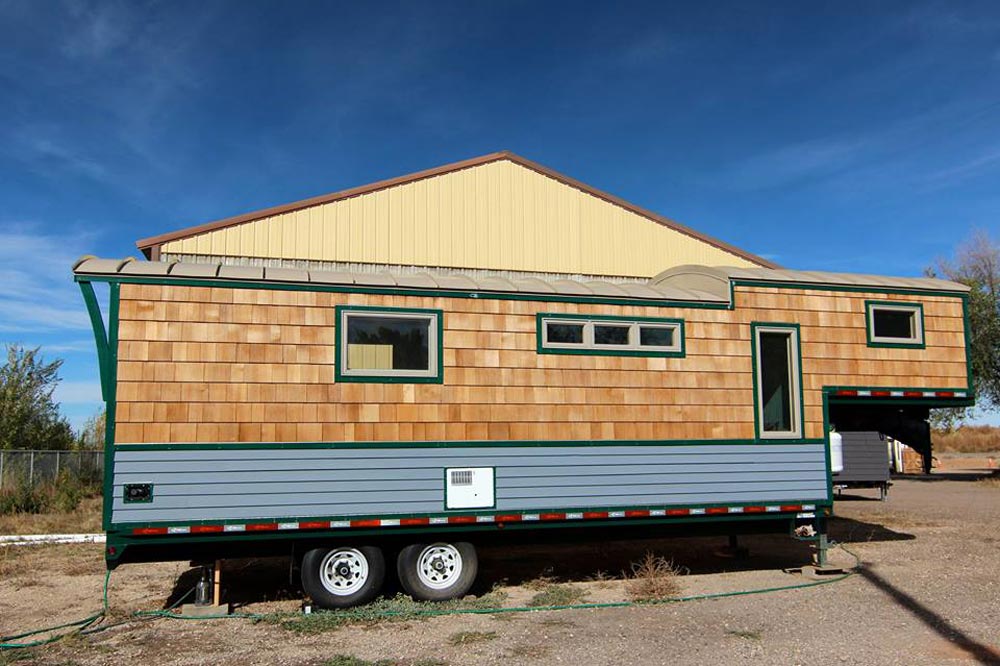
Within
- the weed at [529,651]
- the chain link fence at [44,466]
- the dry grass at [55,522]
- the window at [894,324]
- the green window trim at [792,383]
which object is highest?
the window at [894,324]

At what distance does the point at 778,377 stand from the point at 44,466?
1831cm

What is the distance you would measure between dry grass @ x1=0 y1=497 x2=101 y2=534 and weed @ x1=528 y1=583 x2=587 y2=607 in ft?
31.1

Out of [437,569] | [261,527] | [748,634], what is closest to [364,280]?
[261,527]

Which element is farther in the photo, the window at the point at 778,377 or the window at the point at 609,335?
the window at the point at 778,377

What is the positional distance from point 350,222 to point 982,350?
22606mm

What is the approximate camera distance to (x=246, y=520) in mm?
7926

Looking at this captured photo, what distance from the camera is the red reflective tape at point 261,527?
26.1 ft

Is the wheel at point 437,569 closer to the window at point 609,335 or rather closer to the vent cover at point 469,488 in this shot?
the vent cover at point 469,488

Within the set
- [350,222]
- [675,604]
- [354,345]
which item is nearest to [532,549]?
[675,604]

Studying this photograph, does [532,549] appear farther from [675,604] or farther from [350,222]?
[350,222]

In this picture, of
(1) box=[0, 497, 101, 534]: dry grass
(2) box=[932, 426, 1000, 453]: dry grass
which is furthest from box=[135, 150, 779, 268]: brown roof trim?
(2) box=[932, 426, 1000, 453]: dry grass

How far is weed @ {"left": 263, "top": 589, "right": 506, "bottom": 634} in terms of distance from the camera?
7595 mm

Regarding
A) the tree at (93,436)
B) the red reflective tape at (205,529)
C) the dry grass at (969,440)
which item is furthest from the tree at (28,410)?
the dry grass at (969,440)

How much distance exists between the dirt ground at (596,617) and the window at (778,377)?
1.92m
